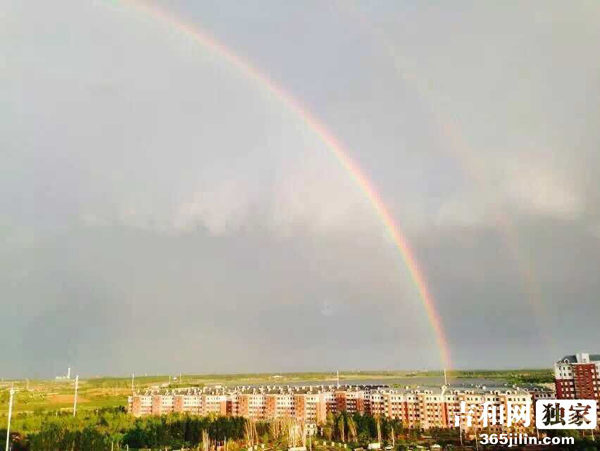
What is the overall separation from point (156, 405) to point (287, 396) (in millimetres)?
9214

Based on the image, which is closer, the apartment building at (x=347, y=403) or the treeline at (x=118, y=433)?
the treeline at (x=118, y=433)

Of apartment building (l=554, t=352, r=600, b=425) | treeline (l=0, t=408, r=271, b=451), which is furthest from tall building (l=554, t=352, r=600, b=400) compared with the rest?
treeline (l=0, t=408, r=271, b=451)

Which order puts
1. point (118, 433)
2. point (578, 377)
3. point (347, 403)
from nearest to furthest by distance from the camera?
point (118, 433), point (578, 377), point (347, 403)

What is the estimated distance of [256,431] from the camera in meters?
26.8

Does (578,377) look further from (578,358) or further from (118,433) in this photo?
(118,433)

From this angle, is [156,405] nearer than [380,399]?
No

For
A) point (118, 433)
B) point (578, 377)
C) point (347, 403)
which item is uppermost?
point (578, 377)

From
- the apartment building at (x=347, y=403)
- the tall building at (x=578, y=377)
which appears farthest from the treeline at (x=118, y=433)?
the tall building at (x=578, y=377)

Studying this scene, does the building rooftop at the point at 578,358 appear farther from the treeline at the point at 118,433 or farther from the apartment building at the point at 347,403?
the treeline at the point at 118,433

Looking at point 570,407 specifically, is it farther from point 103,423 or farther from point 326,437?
point 103,423

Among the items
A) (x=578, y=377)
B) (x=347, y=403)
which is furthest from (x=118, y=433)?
(x=578, y=377)

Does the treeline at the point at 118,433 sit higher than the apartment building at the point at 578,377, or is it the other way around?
the apartment building at the point at 578,377

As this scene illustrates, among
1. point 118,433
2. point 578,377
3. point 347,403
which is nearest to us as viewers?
point 118,433

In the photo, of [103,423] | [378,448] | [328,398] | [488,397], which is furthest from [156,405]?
[488,397]
